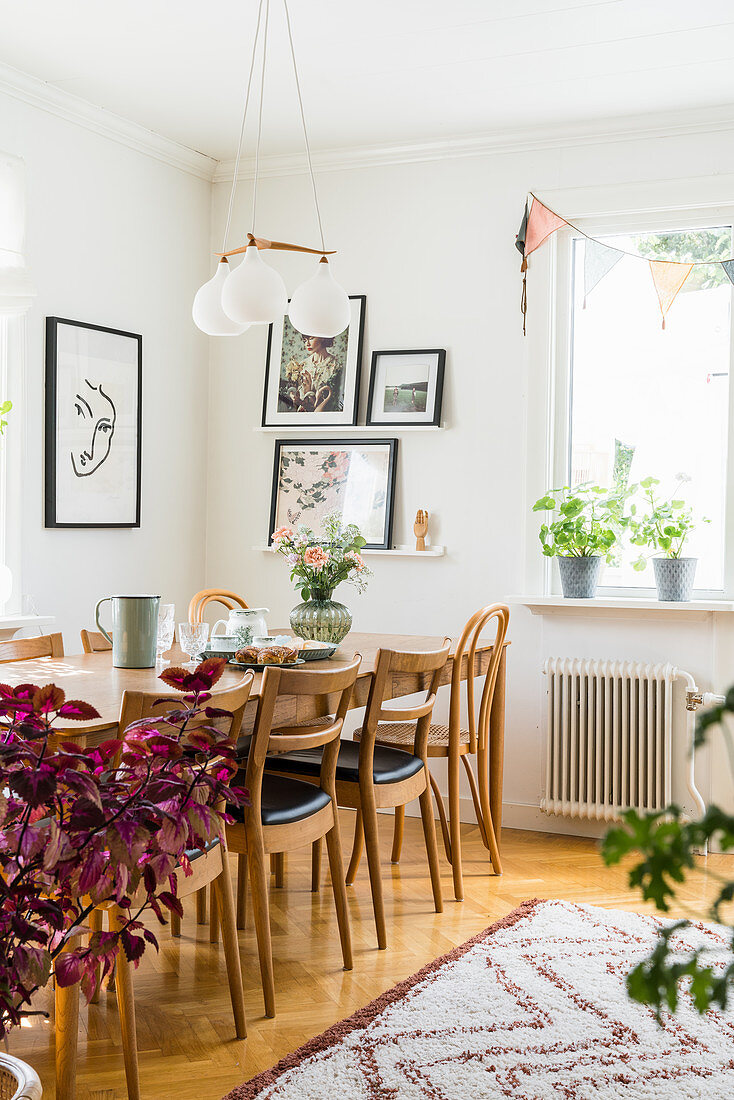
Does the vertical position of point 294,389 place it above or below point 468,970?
above

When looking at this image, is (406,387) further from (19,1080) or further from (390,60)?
(19,1080)

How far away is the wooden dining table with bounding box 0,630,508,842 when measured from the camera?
7.52 feet

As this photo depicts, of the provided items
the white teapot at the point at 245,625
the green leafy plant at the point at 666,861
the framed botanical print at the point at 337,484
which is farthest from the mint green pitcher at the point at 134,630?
the green leafy plant at the point at 666,861

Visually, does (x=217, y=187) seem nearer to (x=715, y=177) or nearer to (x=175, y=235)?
(x=175, y=235)

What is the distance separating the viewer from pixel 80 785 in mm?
1227

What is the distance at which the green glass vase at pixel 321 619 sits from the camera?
342 centimetres

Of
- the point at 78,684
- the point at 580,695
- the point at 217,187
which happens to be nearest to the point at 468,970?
the point at 78,684

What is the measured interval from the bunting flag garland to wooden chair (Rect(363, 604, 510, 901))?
1.44 m

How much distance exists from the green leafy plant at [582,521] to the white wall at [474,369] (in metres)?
0.14

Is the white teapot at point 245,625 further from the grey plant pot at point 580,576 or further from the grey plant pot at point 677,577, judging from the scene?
the grey plant pot at point 677,577

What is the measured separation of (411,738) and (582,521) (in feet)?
3.80

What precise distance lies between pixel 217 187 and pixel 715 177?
7.23ft

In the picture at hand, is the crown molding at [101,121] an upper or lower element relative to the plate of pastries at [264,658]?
upper

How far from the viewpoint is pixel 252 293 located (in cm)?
290
